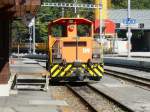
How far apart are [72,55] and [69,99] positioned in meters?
6.65

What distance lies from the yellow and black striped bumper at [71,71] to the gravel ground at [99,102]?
124 centimetres

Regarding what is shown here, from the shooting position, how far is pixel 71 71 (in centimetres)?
2669

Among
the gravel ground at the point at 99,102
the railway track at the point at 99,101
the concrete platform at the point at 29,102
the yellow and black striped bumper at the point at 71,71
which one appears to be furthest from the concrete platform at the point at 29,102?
the yellow and black striped bumper at the point at 71,71

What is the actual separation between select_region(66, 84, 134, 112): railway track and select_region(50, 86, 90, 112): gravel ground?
0.63 ft

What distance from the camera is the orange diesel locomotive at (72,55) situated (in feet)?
87.6

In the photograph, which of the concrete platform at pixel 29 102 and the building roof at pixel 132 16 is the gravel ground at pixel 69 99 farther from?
the building roof at pixel 132 16

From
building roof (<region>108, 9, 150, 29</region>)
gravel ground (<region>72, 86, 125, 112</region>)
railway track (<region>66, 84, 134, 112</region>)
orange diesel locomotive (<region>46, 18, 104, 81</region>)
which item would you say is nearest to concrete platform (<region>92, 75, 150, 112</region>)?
railway track (<region>66, 84, 134, 112</region>)

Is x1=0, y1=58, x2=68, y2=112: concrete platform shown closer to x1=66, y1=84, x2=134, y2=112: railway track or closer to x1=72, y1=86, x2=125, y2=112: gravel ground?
x1=66, y1=84, x2=134, y2=112: railway track

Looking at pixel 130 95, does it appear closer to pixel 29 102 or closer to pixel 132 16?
pixel 29 102

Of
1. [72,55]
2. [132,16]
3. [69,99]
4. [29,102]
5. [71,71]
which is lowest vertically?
[69,99]

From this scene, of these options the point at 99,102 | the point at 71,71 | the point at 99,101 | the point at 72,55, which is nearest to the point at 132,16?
the point at 72,55

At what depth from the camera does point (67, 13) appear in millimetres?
116875

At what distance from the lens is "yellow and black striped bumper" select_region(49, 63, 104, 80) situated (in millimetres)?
26656

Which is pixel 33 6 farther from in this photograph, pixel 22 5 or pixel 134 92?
pixel 134 92
